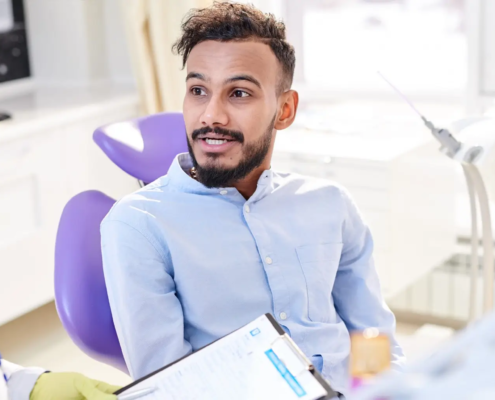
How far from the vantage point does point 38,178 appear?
112 inches

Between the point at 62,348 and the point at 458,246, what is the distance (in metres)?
1.51

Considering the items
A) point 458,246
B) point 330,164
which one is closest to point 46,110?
point 330,164

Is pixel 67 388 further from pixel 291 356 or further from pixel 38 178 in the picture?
pixel 38 178

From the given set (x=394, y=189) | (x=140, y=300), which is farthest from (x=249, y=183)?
(x=394, y=189)

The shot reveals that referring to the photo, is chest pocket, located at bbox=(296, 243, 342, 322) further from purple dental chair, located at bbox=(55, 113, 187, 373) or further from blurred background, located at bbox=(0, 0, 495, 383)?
blurred background, located at bbox=(0, 0, 495, 383)

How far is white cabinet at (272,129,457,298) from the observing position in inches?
106

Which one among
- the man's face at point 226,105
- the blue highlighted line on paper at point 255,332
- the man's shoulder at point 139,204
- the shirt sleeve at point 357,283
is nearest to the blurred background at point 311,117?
the shirt sleeve at point 357,283

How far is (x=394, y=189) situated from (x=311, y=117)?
2.18 ft

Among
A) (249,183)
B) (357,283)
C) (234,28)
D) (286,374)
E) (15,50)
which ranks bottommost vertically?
(357,283)

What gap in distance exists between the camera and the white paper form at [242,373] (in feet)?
3.44

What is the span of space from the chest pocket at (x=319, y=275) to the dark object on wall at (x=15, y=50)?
2.18 metres

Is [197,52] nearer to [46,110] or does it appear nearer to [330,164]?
[330,164]

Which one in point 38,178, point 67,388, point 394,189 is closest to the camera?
point 67,388

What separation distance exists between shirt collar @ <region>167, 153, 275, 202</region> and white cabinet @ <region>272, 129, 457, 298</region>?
1.18 meters
